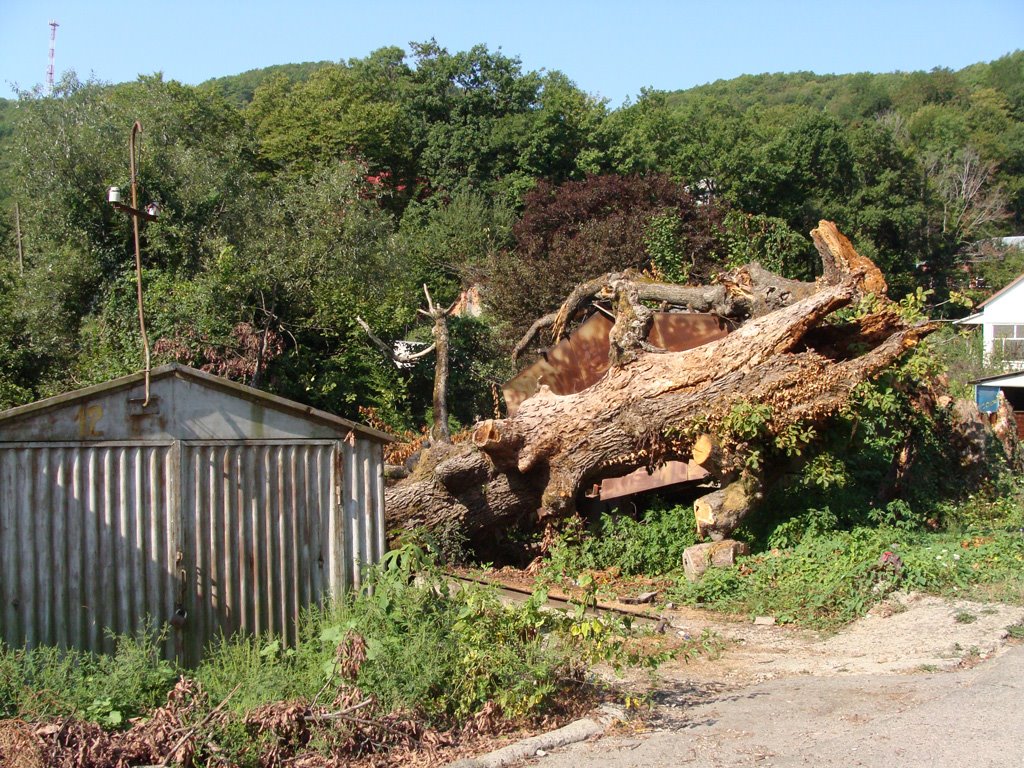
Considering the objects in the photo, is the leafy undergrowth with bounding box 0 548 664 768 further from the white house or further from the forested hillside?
the white house

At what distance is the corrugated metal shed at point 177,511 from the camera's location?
6105 mm

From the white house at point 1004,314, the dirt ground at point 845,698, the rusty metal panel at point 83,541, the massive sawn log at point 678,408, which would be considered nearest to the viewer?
the dirt ground at point 845,698

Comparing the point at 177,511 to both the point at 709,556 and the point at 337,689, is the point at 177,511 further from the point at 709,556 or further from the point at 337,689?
the point at 709,556

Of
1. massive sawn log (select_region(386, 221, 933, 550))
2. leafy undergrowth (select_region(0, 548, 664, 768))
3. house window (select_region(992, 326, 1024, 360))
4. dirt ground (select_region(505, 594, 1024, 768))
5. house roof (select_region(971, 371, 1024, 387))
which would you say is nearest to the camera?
leafy undergrowth (select_region(0, 548, 664, 768))

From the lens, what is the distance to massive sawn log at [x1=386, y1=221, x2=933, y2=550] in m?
10.5

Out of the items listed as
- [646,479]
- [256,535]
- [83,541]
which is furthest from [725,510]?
[83,541]

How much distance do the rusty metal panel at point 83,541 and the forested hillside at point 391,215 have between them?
8.58 metres

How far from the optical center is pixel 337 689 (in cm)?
559

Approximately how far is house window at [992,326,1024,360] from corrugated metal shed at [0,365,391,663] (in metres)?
24.3

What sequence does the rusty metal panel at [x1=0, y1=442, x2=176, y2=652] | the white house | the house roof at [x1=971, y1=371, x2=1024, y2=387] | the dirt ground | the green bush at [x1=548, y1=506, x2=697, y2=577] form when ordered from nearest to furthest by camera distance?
the dirt ground < the rusty metal panel at [x1=0, y1=442, x2=176, y2=652] < the green bush at [x1=548, y1=506, x2=697, y2=577] < the house roof at [x1=971, y1=371, x2=1024, y2=387] < the white house

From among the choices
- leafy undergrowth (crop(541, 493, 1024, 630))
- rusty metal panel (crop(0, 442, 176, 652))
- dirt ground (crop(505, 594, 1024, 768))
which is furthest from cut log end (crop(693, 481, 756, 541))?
rusty metal panel (crop(0, 442, 176, 652))

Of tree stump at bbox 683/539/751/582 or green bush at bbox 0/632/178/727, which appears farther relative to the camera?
tree stump at bbox 683/539/751/582

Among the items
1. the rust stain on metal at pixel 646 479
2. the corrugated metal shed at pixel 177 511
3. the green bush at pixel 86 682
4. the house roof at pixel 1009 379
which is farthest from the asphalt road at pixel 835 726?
the house roof at pixel 1009 379

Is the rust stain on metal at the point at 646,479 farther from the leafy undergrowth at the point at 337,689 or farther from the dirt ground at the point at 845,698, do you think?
the leafy undergrowth at the point at 337,689
